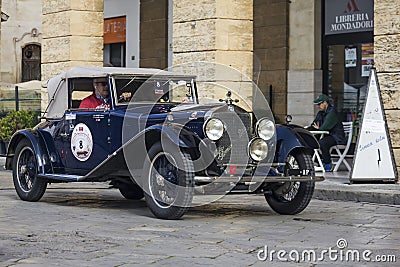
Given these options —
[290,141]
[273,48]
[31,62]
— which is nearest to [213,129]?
[290,141]

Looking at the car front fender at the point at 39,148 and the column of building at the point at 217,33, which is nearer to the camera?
the car front fender at the point at 39,148

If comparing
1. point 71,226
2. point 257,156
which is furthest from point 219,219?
point 71,226

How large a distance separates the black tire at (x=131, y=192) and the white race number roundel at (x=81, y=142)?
1.13 meters

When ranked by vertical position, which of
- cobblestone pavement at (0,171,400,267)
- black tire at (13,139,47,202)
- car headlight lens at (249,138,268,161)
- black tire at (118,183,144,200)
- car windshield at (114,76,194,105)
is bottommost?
cobblestone pavement at (0,171,400,267)

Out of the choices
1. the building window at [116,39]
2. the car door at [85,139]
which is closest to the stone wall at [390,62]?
the car door at [85,139]

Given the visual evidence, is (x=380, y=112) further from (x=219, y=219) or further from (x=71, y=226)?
(x=71, y=226)

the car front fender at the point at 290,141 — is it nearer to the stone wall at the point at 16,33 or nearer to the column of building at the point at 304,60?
the column of building at the point at 304,60

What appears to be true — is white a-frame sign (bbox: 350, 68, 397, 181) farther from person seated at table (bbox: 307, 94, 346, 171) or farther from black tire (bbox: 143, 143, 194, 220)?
black tire (bbox: 143, 143, 194, 220)

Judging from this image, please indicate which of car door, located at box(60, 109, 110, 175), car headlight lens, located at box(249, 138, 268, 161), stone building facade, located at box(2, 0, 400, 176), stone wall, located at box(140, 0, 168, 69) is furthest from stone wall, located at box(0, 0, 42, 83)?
car headlight lens, located at box(249, 138, 268, 161)

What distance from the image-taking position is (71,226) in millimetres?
8758

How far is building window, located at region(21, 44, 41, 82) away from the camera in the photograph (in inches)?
1266

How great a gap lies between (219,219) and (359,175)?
374 centimetres

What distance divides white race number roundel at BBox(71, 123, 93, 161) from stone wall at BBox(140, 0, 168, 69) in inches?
470

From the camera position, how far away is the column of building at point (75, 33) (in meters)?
17.1
